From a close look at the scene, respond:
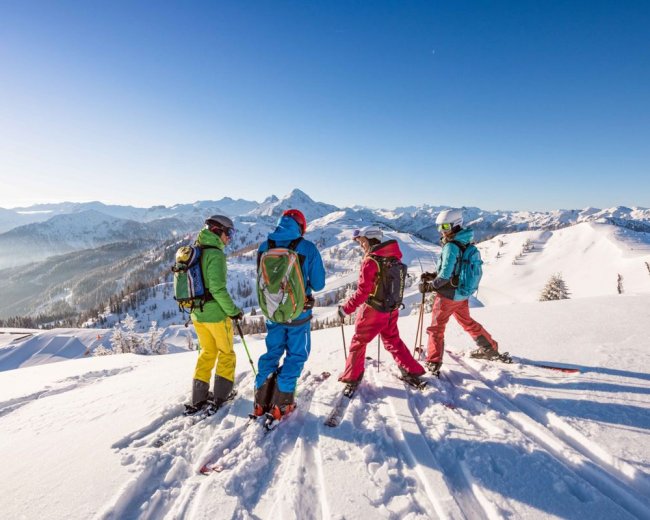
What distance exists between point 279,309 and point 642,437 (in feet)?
16.3

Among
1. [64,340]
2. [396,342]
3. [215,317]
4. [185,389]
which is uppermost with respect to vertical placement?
[215,317]

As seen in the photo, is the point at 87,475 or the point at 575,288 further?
the point at 575,288

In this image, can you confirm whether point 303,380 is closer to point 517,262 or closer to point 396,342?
point 396,342

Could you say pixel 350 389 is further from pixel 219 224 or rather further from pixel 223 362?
pixel 219 224

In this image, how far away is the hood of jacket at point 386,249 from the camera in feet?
17.3

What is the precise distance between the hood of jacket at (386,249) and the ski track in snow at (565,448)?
2.66 m

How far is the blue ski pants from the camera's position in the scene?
479 cm

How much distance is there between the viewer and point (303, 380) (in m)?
6.06

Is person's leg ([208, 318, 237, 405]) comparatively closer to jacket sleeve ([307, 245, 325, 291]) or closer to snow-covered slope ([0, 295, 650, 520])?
snow-covered slope ([0, 295, 650, 520])

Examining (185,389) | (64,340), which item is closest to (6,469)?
(185,389)

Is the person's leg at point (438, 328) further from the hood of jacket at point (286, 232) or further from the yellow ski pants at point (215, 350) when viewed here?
the yellow ski pants at point (215, 350)

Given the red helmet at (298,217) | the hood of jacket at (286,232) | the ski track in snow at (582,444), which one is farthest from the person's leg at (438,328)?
the hood of jacket at (286,232)

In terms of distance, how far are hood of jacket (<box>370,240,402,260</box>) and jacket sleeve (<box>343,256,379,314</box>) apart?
153 millimetres

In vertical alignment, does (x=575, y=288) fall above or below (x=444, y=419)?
below
